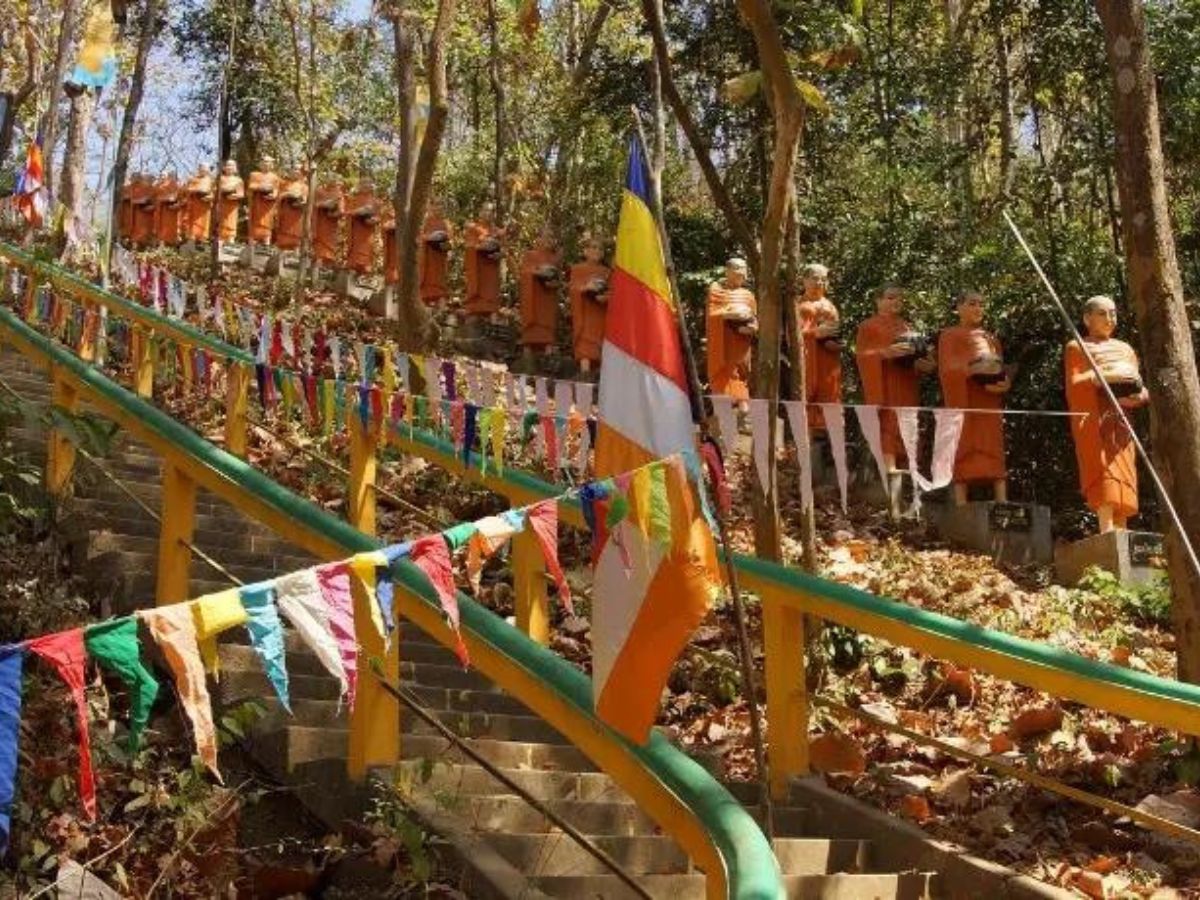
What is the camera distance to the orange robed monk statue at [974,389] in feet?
35.0

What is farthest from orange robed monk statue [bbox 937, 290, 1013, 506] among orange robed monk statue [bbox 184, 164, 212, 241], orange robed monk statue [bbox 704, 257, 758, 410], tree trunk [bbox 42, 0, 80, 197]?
orange robed monk statue [bbox 184, 164, 212, 241]

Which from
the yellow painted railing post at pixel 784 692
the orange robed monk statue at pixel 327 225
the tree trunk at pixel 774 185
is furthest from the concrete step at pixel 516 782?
the orange robed monk statue at pixel 327 225

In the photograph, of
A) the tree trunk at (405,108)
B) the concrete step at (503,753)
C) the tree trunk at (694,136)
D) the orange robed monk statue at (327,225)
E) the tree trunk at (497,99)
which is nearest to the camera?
the concrete step at (503,753)

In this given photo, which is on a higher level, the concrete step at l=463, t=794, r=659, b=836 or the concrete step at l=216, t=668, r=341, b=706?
the concrete step at l=216, t=668, r=341, b=706

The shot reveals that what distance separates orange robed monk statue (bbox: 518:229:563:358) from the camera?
53.0ft

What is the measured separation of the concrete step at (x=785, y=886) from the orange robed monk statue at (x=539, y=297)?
12011mm

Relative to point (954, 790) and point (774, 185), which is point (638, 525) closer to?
point (954, 790)

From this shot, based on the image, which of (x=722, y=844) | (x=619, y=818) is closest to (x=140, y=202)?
(x=619, y=818)

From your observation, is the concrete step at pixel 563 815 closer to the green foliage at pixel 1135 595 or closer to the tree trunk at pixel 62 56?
the green foliage at pixel 1135 595

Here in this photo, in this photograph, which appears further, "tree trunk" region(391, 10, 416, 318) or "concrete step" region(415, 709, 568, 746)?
"tree trunk" region(391, 10, 416, 318)

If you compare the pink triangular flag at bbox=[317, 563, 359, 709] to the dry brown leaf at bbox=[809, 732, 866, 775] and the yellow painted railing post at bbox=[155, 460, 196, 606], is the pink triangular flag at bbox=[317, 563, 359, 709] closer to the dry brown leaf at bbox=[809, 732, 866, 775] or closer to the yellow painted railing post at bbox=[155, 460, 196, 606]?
the yellow painted railing post at bbox=[155, 460, 196, 606]

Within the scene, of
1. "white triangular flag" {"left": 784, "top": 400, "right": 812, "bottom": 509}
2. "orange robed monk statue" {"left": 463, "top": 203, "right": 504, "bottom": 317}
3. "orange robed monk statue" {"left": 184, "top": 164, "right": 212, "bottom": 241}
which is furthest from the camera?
"orange robed monk statue" {"left": 184, "top": 164, "right": 212, "bottom": 241}

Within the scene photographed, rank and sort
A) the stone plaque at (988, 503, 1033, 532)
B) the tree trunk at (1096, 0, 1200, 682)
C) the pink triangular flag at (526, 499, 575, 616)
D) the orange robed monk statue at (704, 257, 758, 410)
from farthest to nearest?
1. the orange robed monk statue at (704, 257, 758, 410)
2. the stone plaque at (988, 503, 1033, 532)
3. the tree trunk at (1096, 0, 1200, 682)
4. the pink triangular flag at (526, 499, 575, 616)

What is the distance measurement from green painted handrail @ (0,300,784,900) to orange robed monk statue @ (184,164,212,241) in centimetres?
1671
